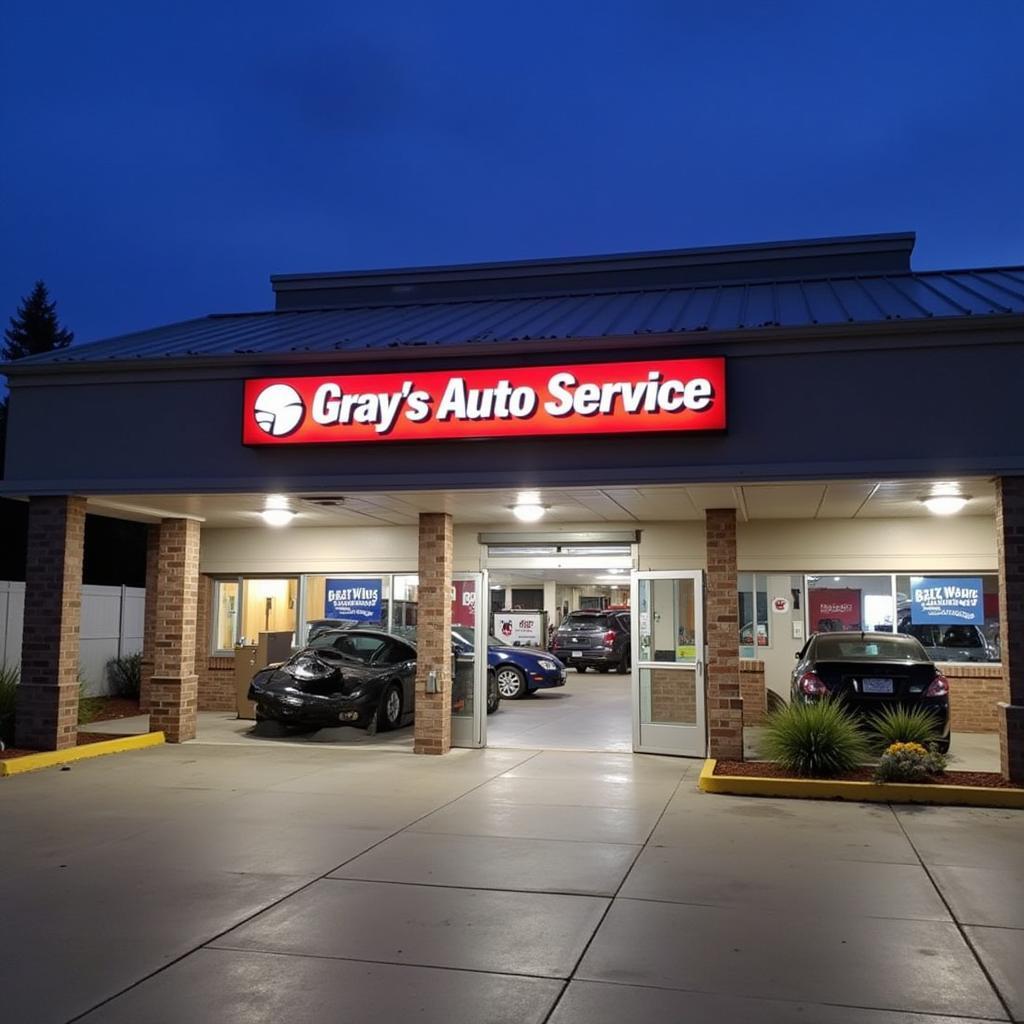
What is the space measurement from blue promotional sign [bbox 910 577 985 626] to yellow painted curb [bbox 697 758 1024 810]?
5899 millimetres

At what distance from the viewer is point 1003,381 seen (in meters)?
9.99

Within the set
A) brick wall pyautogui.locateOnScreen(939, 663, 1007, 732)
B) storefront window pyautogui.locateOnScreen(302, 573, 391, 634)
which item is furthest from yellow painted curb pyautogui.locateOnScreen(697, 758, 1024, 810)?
storefront window pyautogui.locateOnScreen(302, 573, 391, 634)

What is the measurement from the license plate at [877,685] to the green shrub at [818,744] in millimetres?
1137

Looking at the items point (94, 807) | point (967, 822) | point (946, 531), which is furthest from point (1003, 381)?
point (94, 807)

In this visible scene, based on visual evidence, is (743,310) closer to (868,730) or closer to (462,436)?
(462,436)

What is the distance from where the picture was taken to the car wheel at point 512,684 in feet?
69.9

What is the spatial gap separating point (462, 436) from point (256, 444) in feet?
8.13

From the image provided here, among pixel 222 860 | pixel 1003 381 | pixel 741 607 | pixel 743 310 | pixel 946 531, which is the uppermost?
pixel 743 310

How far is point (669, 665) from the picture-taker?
13.2 m

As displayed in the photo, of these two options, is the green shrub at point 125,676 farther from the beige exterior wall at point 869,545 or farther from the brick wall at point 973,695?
the brick wall at point 973,695

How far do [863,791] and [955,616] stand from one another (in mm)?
6323

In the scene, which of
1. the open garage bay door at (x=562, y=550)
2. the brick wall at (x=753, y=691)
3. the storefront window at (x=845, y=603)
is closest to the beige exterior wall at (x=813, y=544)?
the open garage bay door at (x=562, y=550)

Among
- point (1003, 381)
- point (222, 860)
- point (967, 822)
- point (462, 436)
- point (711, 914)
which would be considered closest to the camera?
point (711, 914)

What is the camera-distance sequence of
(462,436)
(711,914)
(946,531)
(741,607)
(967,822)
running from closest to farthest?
(711,914) < (967,822) < (462,436) < (946,531) < (741,607)
